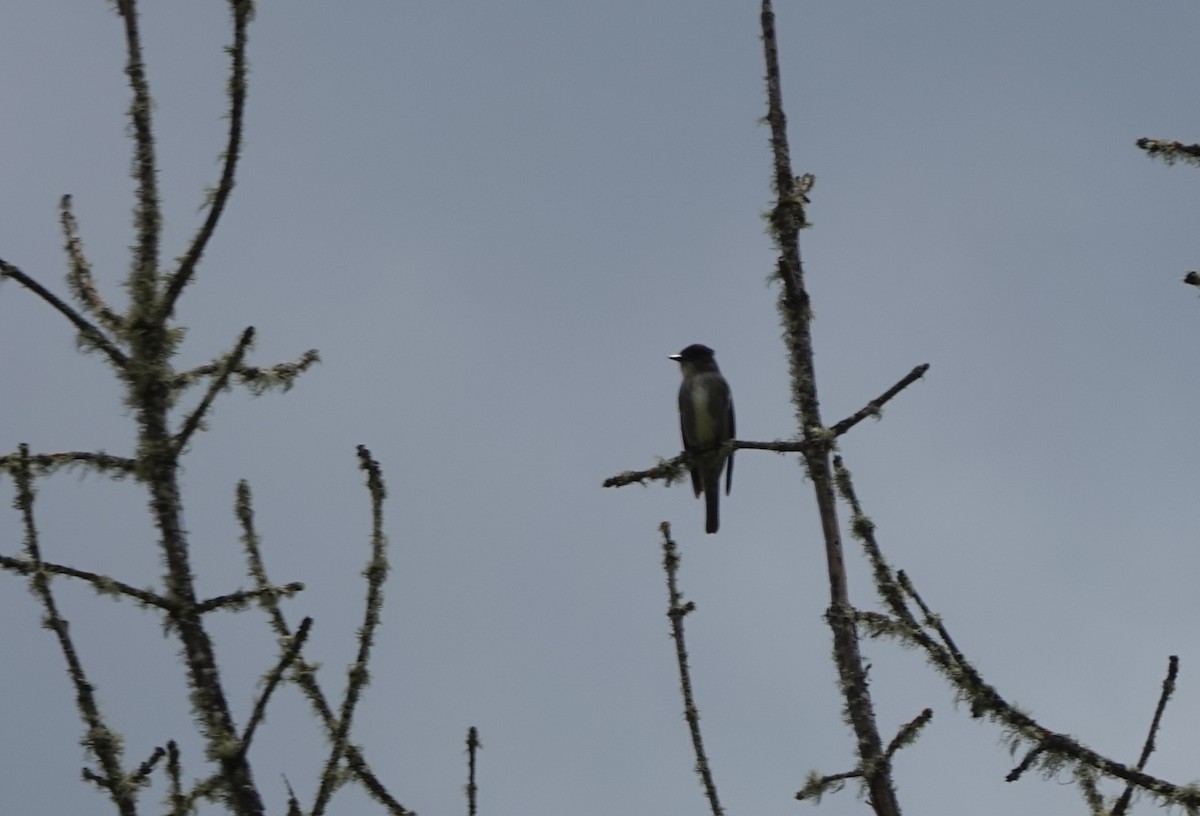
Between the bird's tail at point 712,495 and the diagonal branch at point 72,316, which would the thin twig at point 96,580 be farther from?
the bird's tail at point 712,495

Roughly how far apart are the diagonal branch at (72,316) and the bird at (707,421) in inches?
295

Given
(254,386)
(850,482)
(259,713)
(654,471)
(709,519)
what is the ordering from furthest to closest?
(709,519) < (654,471) < (254,386) < (850,482) < (259,713)

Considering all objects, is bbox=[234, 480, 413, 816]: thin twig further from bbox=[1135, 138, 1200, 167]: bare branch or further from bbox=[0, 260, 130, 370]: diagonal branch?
bbox=[1135, 138, 1200, 167]: bare branch

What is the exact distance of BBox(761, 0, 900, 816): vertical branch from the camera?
413 cm

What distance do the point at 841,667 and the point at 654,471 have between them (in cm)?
210

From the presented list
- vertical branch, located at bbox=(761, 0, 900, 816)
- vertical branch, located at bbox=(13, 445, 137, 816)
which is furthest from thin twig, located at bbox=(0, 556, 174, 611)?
vertical branch, located at bbox=(761, 0, 900, 816)

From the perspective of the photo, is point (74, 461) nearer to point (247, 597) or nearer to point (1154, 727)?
point (247, 597)

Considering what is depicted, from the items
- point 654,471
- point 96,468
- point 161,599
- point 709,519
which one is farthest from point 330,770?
point 709,519

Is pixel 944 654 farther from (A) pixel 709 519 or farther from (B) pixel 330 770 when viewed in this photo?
(A) pixel 709 519

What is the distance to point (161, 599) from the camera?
360cm

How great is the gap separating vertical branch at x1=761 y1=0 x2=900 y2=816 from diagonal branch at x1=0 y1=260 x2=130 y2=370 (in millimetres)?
1977

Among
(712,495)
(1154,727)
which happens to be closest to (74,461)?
(1154,727)

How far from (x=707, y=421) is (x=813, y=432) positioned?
7.37 metres

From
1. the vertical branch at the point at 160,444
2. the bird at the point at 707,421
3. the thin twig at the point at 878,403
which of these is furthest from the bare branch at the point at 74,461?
the bird at the point at 707,421
